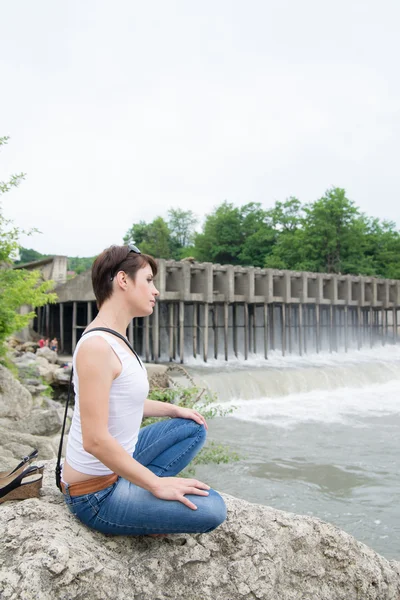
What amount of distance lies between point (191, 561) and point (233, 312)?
2593 centimetres

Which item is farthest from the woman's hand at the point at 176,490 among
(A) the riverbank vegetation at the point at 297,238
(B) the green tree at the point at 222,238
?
(B) the green tree at the point at 222,238

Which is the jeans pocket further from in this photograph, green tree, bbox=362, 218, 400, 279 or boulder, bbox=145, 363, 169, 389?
green tree, bbox=362, 218, 400, 279

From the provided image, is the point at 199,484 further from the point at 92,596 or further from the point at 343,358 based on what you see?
the point at 343,358

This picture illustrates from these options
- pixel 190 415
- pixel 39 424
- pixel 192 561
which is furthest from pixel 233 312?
pixel 192 561

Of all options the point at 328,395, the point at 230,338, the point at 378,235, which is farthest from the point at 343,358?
the point at 378,235

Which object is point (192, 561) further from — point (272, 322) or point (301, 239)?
point (301, 239)

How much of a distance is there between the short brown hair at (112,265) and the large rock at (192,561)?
98cm

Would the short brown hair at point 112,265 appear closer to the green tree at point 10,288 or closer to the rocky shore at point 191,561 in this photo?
the rocky shore at point 191,561

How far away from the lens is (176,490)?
2.18 meters

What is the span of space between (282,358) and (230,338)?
3.14 m

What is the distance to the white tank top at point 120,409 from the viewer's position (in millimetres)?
2164

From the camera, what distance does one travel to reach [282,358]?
27.2 meters

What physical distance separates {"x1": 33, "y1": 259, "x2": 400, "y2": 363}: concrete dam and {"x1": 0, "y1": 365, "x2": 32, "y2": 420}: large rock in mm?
13519

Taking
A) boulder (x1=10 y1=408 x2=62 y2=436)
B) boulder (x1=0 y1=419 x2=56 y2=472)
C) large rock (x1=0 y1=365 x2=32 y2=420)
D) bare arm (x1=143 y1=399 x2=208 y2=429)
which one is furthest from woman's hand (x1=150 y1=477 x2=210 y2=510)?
large rock (x1=0 y1=365 x2=32 y2=420)
